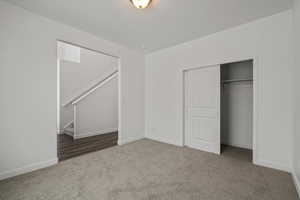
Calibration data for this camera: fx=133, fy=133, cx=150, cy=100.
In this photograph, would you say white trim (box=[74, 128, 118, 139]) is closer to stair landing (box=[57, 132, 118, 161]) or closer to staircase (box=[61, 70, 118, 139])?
staircase (box=[61, 70, 118, 139])

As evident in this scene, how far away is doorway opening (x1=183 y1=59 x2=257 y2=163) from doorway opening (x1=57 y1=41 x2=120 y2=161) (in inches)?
73.9

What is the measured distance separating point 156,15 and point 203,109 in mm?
2117

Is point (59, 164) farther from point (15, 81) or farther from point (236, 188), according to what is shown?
point (236, 188)

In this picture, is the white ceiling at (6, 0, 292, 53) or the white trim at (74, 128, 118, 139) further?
the white trim at (74, 128, 118, 139)

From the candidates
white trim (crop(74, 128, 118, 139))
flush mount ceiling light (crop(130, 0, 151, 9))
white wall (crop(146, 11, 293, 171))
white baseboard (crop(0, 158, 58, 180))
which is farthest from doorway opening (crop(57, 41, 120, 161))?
white wall (crop(146, 11, 293, 171))

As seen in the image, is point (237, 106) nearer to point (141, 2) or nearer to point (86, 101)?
point (141, 2)

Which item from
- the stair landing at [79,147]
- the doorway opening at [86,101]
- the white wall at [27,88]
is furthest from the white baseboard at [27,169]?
the doorway opening at [86,101]

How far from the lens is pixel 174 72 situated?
3.43 metres

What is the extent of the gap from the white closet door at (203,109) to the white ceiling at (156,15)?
2.99 ft

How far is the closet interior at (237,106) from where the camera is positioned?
121 inches

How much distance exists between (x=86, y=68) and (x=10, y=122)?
412 centimetres

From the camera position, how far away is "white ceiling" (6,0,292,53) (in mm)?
1938

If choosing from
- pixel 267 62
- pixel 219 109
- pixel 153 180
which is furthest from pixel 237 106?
pixel 153 180

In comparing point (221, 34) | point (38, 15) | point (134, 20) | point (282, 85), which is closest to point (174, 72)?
point (221, 34)
